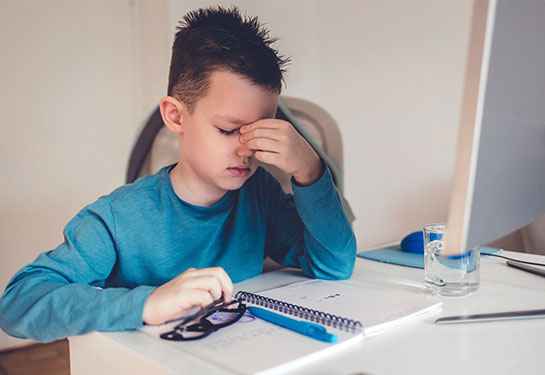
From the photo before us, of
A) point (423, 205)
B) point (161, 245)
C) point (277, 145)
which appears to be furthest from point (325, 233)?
point (423, 205)

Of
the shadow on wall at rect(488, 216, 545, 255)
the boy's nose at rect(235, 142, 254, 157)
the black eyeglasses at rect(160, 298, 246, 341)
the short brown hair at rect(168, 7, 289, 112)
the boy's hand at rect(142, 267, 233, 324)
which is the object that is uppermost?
the short brown hair at rect(168, 7, 289, 112)

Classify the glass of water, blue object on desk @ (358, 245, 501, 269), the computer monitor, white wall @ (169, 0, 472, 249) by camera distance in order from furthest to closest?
1. white wall @ (169, 0, 472, 249)
2. blue object on desk @ (358, 245, 501, 269)
3. the glass of water
4. the computer monitor

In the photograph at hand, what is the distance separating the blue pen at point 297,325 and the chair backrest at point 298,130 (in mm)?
652

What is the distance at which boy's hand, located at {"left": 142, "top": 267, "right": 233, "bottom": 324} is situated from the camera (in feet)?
1.96

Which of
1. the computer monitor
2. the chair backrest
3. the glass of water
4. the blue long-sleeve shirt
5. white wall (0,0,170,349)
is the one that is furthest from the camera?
white wall (0,0,170,349)

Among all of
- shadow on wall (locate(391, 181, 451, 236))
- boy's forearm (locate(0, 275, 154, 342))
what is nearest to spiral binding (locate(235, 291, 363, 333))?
boy's forearm (locate(0, 275, 154, 342))

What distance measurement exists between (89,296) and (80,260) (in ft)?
0.46

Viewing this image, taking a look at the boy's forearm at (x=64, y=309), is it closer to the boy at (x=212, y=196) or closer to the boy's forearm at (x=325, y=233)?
the boy at (x=212, y=196)

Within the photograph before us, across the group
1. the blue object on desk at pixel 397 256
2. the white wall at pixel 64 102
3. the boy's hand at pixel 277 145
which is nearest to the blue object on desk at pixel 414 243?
the blue object on desk at pixel 397 256

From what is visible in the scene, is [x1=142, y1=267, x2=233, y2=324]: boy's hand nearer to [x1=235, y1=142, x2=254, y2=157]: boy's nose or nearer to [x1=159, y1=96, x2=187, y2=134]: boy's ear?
[x1=235, y1=142, x2=254, y2=157]: boy's nose

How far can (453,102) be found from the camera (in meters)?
1.87

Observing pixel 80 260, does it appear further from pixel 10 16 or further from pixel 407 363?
pixel 10 16

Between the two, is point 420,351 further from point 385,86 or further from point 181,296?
point 385,86

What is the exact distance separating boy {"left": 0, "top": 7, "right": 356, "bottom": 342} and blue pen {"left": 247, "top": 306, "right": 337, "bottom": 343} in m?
0.22
